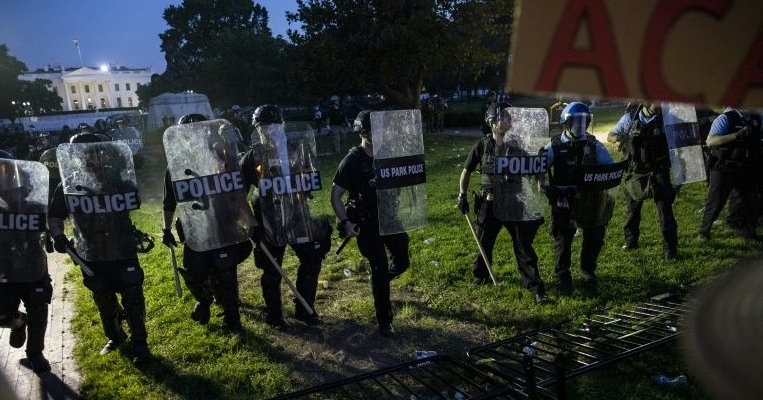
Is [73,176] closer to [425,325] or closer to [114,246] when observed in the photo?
[114,246]

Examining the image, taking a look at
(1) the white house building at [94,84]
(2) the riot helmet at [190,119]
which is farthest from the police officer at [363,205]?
(1) the white house building at [94,84]

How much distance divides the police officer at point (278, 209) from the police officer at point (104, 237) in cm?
107

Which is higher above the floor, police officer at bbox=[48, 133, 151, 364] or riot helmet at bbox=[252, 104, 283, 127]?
riot helmet at bbox=[252, 104, 283, 127]

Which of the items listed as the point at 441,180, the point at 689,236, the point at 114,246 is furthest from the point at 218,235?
the point at 441,180

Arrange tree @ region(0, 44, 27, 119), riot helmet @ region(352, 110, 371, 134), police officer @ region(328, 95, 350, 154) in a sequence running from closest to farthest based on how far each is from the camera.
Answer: riot helmet @ region(352, 110, 371, 134)
police officer @ region(328, 95, 350, 154)
tree @ region(0, 44, 27, 119)

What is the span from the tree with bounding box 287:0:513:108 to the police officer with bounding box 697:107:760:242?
38.6ft

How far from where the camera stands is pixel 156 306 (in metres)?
→ 6.07

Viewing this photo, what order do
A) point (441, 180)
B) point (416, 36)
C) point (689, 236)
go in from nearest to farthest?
point (689, 236)
point (441, 180)
point (416, 36)

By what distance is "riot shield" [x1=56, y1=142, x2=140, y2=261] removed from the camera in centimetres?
444

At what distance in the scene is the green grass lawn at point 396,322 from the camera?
4176 millimetres

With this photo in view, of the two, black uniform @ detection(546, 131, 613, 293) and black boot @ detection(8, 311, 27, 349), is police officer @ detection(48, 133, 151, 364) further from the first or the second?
black uniform @ detection(546, 131, 613, 293)

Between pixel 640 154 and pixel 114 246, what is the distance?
555 cm

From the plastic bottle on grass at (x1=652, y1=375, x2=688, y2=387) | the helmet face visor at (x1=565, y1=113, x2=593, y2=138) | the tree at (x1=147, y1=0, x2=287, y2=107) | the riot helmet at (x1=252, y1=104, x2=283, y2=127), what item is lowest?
the plastic bottle on grass at (x1=652, y1=375, x2=688, y2=387)

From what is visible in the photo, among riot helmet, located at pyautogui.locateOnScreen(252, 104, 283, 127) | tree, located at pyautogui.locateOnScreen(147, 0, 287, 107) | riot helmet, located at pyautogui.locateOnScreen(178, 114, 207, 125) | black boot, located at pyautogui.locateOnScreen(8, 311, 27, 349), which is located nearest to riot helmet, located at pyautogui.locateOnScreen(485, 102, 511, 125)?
riot helmet, located at pyautogui.locateOnScreen(252, 104, 283, 127)
